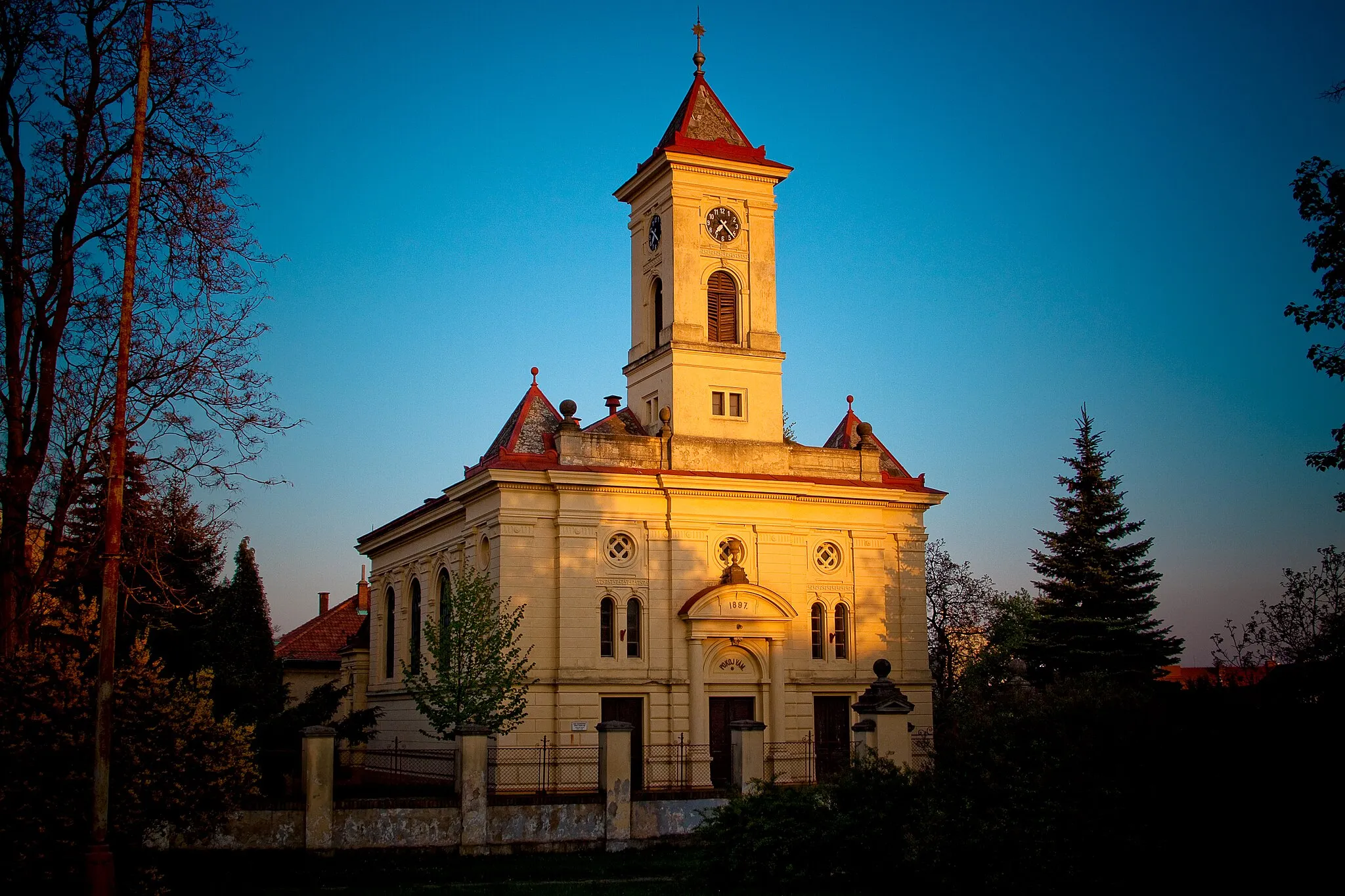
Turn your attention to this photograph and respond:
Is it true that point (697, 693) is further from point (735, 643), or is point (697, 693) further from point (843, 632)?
point (843, 632)

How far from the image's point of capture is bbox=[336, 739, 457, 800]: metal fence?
28.3 m

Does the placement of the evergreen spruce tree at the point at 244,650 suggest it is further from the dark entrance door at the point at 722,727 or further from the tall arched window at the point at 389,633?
the dark entrance door at the point at 722,727

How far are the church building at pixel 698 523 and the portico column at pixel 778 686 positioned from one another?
0.05 m

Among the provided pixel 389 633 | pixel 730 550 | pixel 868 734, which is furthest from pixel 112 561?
pixel 389 633

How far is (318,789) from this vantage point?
23.1 m

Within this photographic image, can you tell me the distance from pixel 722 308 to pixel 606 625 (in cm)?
1062

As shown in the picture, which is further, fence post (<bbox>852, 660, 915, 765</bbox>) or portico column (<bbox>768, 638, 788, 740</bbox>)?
portico column (<bbox>768, 638, 788, 740</bbox>)

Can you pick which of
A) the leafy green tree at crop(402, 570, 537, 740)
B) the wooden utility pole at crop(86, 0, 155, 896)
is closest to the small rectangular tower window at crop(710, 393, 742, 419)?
the leafy green tree at crop(402, 570, 537, 740)

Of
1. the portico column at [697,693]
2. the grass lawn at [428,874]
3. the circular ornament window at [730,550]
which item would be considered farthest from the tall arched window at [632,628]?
the grass lawn at [428,874]

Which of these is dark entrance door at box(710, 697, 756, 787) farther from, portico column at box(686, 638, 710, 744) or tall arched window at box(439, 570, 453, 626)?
tall arched window at box(439, 570, 453, 626)

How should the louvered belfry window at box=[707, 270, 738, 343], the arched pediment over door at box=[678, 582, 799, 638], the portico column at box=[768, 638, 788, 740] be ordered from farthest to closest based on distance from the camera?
the louvered belfry window at box=[707, 270, 738, 343]
the portico column at box=[768, 638, 788, 740]
the arched pediment over door at box=[678, 582, 799, 638]

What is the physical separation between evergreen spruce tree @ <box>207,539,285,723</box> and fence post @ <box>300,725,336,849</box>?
9574 mm

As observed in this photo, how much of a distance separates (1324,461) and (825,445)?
2217 cm

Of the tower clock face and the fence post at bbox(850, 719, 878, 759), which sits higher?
the tower clock face
